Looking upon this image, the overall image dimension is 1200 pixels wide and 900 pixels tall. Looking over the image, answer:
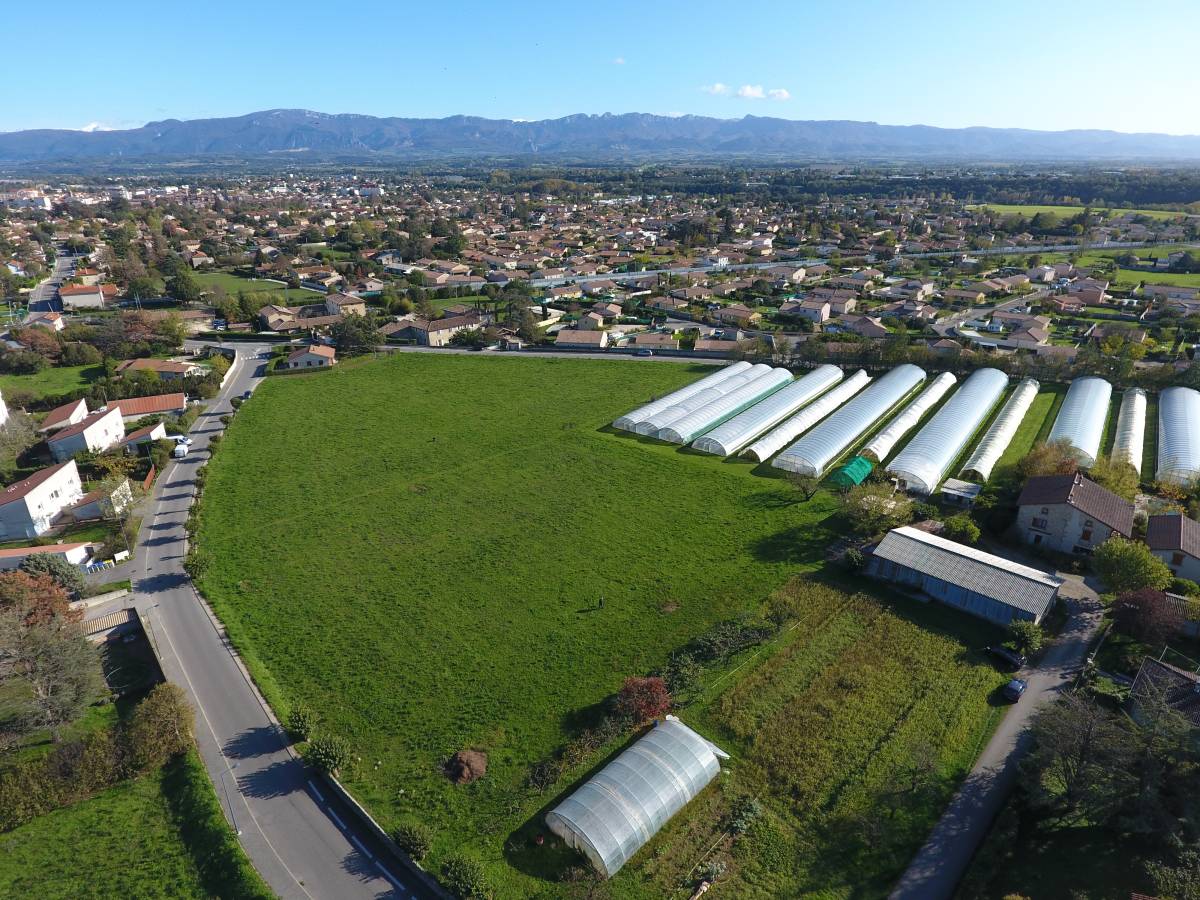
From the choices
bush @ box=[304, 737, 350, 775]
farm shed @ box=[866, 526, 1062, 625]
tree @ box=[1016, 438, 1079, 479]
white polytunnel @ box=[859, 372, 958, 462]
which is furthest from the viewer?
white polytunnel @ box=[859, 372, 958, 462]

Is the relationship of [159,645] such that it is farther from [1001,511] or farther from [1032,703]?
[1001,511]

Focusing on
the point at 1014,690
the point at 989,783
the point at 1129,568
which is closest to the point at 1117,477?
the point at 1129,568

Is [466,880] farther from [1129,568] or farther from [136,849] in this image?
[1129,568]

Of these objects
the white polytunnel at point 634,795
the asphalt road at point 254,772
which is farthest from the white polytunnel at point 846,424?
the asphalt road at point 254,772

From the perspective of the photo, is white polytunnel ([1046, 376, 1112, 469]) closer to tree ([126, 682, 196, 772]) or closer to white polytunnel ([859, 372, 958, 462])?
white polytunnel ([859, 372, 958, 462])

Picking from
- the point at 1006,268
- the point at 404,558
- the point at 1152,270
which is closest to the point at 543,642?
the point at 404,558

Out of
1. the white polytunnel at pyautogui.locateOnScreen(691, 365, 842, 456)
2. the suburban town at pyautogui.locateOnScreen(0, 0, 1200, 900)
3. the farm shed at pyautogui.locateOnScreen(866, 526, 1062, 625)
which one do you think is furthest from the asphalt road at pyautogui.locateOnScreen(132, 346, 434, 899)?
the white polytunnel at pyautogui.locateOnScreen(691, 365, 842, 456)
